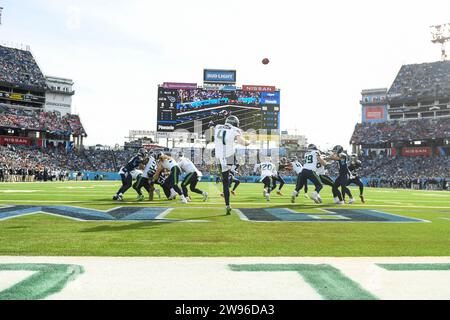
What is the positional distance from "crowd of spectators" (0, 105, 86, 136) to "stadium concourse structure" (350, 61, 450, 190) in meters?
50.9

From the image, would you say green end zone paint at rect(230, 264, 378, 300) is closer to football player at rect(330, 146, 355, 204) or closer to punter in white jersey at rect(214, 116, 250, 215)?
punter in white jersey at rect(214, 116, 250, 215)

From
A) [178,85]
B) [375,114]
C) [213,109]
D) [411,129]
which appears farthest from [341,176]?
[375,114]

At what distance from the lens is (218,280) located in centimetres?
327

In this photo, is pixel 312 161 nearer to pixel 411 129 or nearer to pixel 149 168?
pixel 149 168

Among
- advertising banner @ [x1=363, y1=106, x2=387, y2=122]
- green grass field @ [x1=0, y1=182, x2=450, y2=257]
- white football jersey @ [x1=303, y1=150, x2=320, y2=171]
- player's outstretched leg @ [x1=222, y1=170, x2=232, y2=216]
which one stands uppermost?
advertising banner @ [x1=363, y1=106, x2=387, y2=122]

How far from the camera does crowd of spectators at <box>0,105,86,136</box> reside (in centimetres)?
6362

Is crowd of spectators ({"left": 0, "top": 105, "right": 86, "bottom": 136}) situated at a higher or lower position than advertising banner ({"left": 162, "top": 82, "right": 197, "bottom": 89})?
lower

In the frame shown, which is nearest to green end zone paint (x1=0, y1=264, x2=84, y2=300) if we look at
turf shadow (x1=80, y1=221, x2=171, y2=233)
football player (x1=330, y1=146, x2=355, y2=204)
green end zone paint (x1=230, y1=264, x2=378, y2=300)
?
green end zone paint (x1=230, y1=264, x2=378, y2=300)

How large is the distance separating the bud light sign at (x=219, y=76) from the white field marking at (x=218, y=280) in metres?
51.3

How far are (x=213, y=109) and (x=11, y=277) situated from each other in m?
48.5
